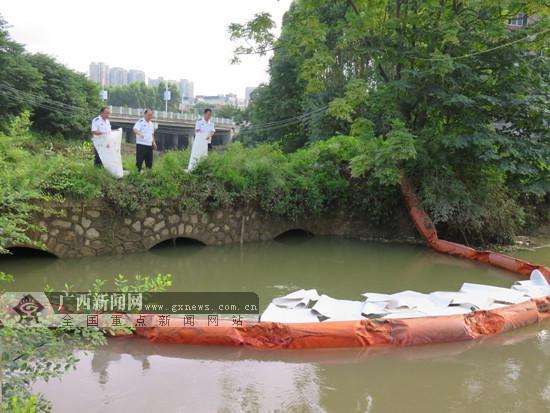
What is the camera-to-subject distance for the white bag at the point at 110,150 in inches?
397

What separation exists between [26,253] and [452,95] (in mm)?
9747

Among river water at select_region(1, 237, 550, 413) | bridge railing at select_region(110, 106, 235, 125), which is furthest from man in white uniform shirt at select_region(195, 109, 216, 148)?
bridge railing at select_region(110, 106, 235, 125)

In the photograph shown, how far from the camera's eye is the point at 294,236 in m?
13.8

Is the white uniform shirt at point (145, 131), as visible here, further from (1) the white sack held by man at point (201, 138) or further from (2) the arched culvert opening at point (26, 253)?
(2) the arched culvert opening at point (26, 253)

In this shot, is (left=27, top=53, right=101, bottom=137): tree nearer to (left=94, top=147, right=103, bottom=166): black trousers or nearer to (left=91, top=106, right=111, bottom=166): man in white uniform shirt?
(left=94, top=147, right=103, bottom=166): black trousers

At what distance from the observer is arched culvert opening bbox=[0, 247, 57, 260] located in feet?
31.7

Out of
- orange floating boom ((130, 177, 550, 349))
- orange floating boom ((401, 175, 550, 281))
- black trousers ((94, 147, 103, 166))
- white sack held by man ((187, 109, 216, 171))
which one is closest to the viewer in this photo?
orange floating boom ((130, 177, 550, 349))

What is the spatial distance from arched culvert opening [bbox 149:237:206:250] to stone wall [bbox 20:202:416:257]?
0.34 m

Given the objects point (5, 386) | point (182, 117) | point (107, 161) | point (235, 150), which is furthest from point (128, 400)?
point (182, 117)

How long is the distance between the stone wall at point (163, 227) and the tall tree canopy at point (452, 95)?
5.44 ft

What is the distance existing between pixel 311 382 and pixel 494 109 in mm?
9231

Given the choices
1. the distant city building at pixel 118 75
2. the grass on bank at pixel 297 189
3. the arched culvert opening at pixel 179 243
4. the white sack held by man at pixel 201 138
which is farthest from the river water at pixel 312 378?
the distant city building at pixel 118 75

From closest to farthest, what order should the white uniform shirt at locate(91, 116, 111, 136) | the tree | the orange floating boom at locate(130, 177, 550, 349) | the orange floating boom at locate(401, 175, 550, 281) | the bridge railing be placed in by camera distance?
1. the orange floating boom at locate(130, 177, 550, 349)
2. the orange floating boom at locate(401, 175, 550, 281)
3. the white uniform shirt at locate(91, 116, 111, 136)
4. the tree
5. the bridge railing

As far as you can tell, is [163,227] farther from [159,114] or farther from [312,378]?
[159,114]
